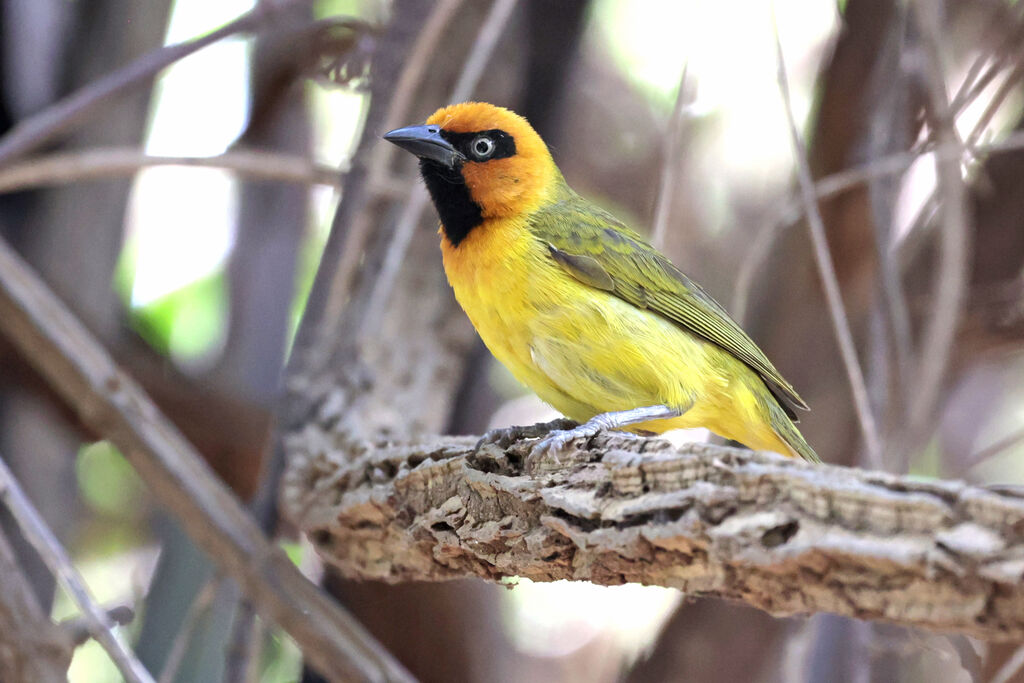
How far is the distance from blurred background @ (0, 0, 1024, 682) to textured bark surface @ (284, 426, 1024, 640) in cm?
108

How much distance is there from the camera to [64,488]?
376 cm

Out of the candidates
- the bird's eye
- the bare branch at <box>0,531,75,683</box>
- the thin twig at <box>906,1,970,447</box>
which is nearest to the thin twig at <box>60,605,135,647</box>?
the bare branch at <box>0,531,75,683</box>

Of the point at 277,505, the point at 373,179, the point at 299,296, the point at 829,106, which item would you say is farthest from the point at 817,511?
the point at 299,296

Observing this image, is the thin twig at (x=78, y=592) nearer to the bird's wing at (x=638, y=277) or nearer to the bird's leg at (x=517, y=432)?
the bird's leg at (x=517, y=432)

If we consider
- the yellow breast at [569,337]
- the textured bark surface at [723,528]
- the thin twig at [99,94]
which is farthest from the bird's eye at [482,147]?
the textured bark surface at [723,528]

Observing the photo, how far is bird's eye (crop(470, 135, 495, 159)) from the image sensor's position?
3293mm

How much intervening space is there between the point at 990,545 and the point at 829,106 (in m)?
3.22

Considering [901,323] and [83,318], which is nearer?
[901,323]

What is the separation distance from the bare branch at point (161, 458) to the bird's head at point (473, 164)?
1109mm

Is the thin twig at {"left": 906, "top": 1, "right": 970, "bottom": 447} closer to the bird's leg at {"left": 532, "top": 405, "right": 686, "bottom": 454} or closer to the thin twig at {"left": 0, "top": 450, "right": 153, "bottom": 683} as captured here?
the bird's leg at {"left": 532, "top": 405, "right": 686, "bottom": 454}

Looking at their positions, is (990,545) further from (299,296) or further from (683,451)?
(299,296)

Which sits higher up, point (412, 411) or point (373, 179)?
point (373, 179)

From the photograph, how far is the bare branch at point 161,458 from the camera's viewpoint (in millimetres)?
2828

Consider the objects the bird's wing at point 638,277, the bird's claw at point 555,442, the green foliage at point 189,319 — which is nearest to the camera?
the bird's claw at point 555,442
